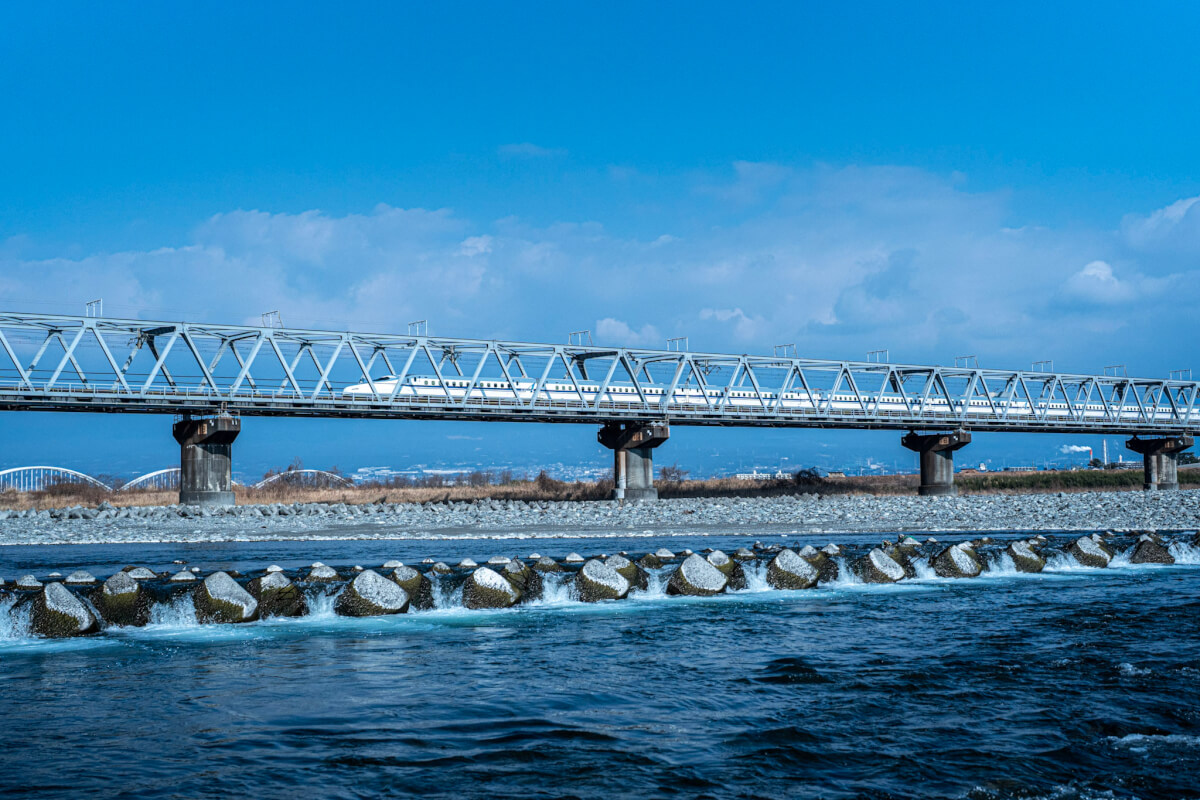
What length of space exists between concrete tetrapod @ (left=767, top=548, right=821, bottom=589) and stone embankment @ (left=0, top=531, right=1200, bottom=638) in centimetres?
2

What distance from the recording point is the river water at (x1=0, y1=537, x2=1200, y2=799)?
7.87 m

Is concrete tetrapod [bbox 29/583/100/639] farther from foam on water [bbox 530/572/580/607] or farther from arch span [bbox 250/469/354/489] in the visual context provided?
arch span [bbox 250/469/354/489]

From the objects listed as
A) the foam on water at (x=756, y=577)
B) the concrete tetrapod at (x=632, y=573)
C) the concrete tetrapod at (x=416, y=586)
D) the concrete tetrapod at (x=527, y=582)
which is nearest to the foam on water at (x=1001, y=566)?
the foam on water at (x=756, y=577)

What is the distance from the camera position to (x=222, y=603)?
54.5 feet

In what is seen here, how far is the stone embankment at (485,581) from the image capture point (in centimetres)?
1645

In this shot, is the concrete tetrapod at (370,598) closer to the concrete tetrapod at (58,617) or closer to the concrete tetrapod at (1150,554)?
the concrete tetrapod at (58,617)

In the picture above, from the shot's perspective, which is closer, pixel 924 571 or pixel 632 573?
pixel 632 573

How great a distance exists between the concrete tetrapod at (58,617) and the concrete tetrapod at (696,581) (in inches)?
423

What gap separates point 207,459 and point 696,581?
40939mm

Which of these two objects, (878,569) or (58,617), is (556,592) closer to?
(878,569)

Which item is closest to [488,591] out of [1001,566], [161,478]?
[1001,566]

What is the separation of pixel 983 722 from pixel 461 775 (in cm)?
519

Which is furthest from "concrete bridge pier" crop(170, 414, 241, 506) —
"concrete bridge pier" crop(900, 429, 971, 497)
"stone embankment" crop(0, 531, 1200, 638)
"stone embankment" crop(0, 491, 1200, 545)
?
"concrete bridge pier" crop(900, 429, 971, 497)

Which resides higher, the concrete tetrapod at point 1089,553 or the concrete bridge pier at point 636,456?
the concrete bridge pier at point 636,456
